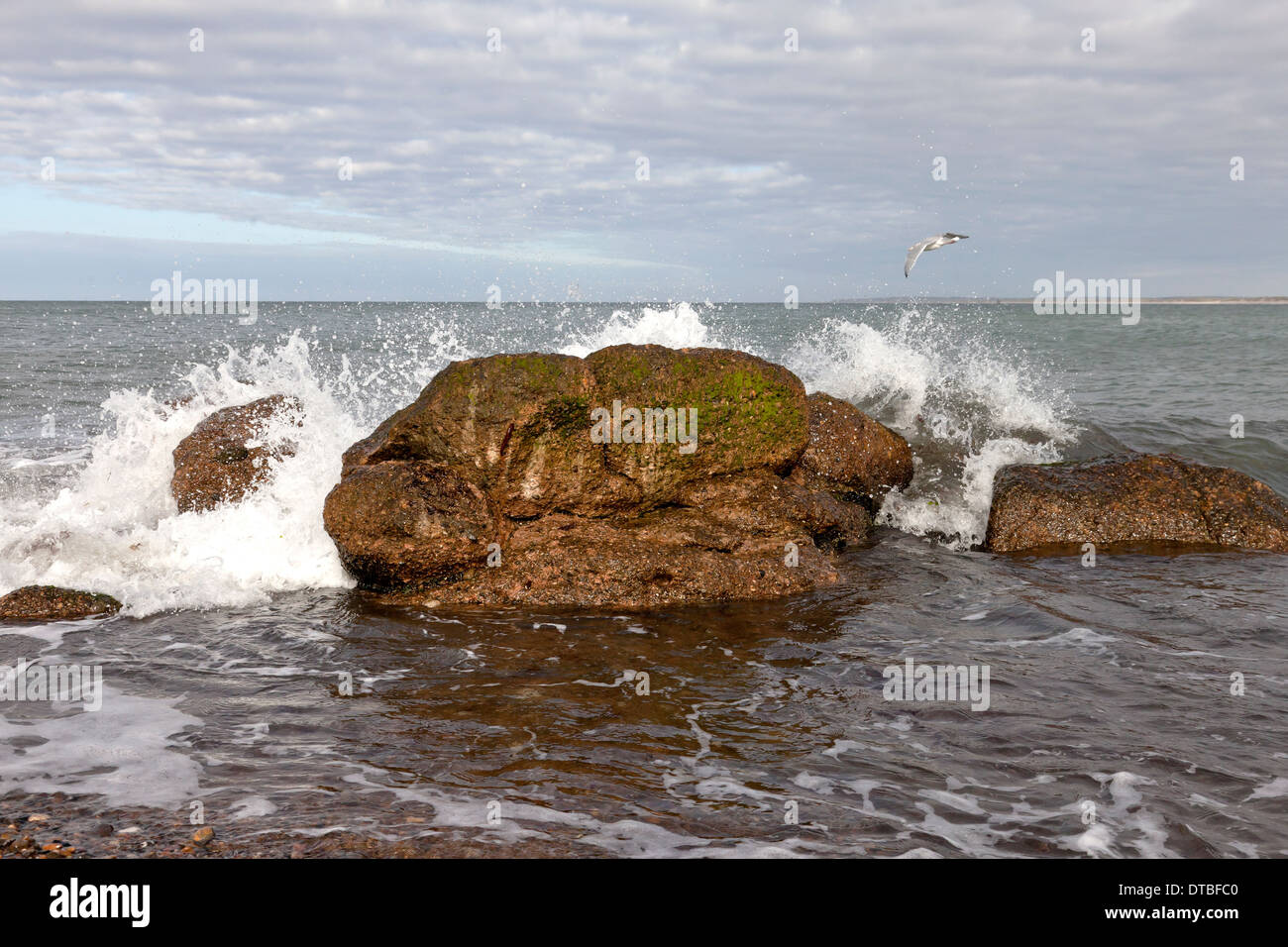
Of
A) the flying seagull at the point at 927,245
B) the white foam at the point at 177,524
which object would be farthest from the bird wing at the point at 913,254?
the white foam at the point at 177,524

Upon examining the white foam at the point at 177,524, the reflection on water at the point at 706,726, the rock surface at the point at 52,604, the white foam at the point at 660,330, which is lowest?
the reflection on water at the point at 706,726

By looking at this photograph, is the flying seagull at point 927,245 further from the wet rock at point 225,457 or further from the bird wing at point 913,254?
the wet rock at point 225,457

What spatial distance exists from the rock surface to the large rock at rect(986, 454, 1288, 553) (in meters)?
7.14

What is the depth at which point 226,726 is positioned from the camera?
4496 mm

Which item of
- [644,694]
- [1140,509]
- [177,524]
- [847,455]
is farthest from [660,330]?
[644,694]

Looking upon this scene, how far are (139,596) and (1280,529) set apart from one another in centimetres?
919

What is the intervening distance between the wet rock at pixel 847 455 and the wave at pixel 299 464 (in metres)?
0.44

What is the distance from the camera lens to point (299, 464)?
823cm

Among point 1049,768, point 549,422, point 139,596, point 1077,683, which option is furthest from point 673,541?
point 139,596

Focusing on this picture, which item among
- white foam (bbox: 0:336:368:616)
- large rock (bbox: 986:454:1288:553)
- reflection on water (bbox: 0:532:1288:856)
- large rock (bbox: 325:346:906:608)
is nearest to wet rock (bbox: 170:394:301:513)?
white foam (bbox: 0:336:368:616)

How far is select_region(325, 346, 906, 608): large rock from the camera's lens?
6.60 m

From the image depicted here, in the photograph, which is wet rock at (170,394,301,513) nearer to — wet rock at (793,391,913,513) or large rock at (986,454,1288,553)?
wet rock at (793,391,913,513)

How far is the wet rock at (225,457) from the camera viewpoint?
820 cm
